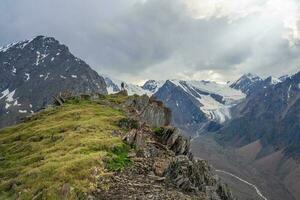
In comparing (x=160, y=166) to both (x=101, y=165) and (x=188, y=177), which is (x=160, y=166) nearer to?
(x=188, y=177)

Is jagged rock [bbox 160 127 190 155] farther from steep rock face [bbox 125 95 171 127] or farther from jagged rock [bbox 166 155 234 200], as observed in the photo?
steep rock face [bbox 125 95 171 127]

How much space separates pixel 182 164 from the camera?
4834 cm

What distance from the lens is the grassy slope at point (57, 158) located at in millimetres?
37812

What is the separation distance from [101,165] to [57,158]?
5256 mm

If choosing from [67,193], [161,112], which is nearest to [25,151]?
[67,193]

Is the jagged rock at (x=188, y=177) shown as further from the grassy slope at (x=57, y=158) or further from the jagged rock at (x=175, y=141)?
the grassy slope at (x=57, y=158)

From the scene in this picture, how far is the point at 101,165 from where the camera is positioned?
42969 mm

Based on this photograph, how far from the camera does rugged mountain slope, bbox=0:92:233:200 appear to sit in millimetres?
37628

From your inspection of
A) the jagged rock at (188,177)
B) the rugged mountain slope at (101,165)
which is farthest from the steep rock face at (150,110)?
the jagged rock at (188,177)

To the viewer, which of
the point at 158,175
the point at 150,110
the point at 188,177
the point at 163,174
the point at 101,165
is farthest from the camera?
the point at 150,110

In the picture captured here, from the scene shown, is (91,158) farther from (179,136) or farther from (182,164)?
(179,136)

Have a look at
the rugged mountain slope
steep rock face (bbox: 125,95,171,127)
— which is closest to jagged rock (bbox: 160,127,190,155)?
the rugged mountain slope

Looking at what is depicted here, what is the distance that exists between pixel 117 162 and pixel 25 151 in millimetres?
16966

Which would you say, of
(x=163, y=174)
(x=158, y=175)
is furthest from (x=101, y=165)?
(x=163, y=174)
